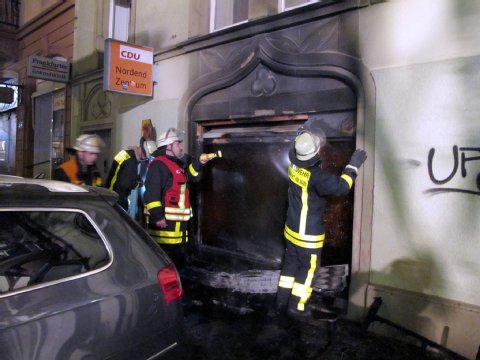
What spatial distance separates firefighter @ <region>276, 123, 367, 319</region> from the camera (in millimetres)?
3709

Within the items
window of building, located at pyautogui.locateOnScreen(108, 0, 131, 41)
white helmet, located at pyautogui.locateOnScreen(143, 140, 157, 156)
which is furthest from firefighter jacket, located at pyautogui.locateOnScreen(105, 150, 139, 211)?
window of building, located at pyautogui.locateOnScreen(108, 0, 131, 41)

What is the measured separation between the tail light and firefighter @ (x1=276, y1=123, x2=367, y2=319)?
5.99ft

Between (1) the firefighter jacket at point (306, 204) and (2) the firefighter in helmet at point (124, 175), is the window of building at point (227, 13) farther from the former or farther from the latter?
(1) the firefighter jacket at point (306, 204)

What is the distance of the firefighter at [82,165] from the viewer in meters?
4.27

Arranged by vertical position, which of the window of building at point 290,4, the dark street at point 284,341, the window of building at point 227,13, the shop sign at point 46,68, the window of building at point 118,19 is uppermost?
the window of building at point 118,19

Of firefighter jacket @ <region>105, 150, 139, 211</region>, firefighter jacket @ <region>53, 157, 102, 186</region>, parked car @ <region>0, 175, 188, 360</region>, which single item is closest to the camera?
parked car @ <region>0, 175, 188, 360</region>

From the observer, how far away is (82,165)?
438 centimetres

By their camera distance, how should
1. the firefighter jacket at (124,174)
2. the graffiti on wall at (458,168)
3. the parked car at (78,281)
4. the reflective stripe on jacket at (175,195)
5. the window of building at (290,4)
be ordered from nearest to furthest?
the parked car at (78,281) → the graffiti on wall at (458,168) → the reflective stripe on jacket at (175,195) → the firefighter jacket at (124,174) → the window of building at (290,4)

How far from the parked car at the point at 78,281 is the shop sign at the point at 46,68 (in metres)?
7.36

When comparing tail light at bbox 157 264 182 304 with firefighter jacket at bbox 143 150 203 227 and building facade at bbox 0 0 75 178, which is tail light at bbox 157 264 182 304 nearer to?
firefighter jacket at bbox 143 150 203 227

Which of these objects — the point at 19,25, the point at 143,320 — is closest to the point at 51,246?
the point at 143,320

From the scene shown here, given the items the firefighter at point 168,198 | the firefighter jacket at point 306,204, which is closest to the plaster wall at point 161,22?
the firefighter at point 168,198

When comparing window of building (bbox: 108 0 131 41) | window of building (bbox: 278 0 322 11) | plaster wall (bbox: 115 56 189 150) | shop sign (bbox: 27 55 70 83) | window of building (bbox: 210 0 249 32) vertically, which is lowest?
plaster wall (bbox: 115 56 189 150)

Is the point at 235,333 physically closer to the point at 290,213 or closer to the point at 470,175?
the point at 290,213
